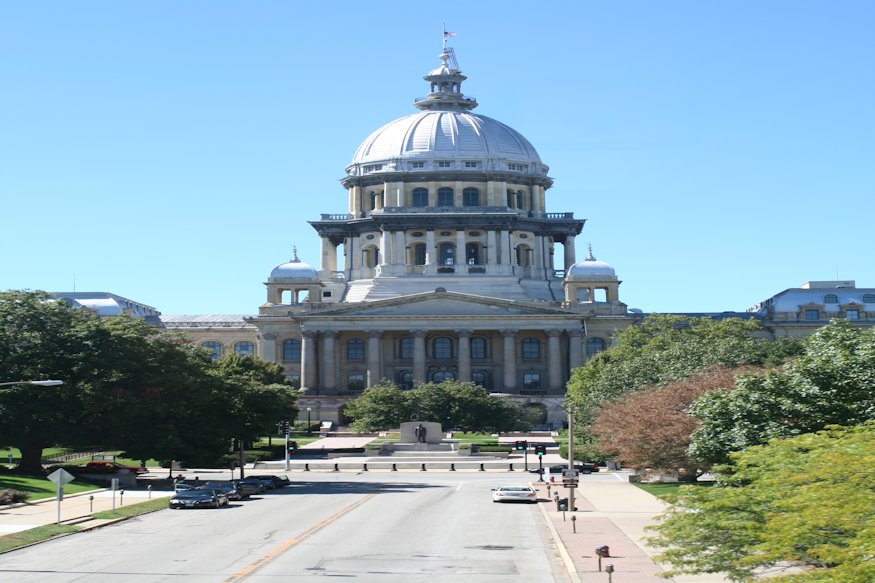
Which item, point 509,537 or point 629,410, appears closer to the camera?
point 509,537

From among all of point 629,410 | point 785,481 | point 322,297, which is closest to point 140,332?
point 629,410

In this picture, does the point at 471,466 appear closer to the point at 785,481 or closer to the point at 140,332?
the point at 140,332

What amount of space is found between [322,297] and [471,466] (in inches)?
2973

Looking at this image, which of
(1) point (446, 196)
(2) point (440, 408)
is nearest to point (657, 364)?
(2) point (440, 408)

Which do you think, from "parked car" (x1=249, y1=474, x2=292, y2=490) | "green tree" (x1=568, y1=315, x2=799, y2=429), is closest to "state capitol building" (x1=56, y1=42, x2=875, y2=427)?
"green tree" (x1=568, y1=315, x2=799, y2=429)

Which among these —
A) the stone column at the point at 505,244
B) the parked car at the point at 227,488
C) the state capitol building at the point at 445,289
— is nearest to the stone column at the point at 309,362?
the state capitol building at the point at 445,289

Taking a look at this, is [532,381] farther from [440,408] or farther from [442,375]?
[440,408]

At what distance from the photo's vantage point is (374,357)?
166 meters

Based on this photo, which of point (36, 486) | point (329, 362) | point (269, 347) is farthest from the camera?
point (269, 347)

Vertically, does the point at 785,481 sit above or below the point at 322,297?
below

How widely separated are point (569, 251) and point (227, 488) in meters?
119

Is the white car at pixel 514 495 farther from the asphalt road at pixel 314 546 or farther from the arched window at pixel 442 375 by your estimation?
the arched window at pixel 442 375

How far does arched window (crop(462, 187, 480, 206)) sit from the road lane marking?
115m

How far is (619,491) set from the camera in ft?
263
